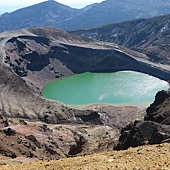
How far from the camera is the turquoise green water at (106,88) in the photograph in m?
101

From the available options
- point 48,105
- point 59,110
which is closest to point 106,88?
point 48,105

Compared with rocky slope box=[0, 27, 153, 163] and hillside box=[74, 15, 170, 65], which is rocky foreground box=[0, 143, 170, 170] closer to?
rocky slope box=[0, 27, 153, 163]

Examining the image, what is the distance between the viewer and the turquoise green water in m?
101

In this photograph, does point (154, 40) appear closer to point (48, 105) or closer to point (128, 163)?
point (48, 105)

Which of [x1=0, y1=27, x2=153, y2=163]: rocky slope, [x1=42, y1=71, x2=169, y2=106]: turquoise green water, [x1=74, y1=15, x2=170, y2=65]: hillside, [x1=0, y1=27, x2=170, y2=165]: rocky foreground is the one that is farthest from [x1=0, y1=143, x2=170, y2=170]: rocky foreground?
[x1=74, y1=15, x2=170, y2=65]: hillside

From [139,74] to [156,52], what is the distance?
33555mm

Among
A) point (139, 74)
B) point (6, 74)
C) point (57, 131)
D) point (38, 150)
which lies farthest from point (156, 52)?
point (38, 150)

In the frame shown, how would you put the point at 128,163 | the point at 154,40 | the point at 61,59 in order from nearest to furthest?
the point at 128,163 < the point at 61,59 < the point at 154,40

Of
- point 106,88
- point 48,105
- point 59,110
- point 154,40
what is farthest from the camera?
point 154,40

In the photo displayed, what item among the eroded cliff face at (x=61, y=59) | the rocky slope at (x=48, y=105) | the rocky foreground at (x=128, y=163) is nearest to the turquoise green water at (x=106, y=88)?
the eroded cliff face at (x=61, y=59)

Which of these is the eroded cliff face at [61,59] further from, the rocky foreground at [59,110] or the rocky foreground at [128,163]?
the rocky foreground at [128,163]

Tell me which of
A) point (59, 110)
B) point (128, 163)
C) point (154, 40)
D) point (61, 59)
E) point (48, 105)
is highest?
point (154, 40)

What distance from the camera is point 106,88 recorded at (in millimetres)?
113938

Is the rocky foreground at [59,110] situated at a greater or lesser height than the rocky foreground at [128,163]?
lesser
